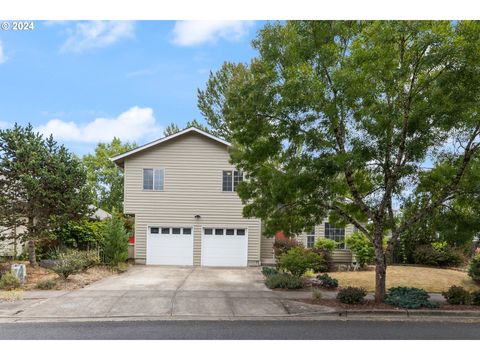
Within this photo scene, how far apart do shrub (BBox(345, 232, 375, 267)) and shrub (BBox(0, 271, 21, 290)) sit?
13813 mm

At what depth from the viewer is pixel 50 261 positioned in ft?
54.4

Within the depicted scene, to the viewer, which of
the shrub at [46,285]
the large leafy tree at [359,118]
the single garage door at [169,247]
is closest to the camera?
the large leafy tree at [359,118]

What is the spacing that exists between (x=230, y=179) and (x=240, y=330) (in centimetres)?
1199

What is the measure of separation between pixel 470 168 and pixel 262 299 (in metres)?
6.23

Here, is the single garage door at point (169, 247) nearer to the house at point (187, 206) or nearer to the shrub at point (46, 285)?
the house at point (187, 206)

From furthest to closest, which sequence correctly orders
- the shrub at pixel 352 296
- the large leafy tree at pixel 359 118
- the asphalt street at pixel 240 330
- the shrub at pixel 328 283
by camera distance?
1. the shrub at pixel 328 283
2. the shrub at pixel 352 296
3. the large leafy tree at pixel 359 118
4. the asphalt street at pixel 240 330

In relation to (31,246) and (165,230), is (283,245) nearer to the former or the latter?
(165,230)

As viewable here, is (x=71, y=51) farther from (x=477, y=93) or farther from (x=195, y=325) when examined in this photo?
(x=477, y=93)

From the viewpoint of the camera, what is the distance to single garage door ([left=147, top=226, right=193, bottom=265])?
19.2m

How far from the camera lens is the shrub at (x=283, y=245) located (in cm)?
1850

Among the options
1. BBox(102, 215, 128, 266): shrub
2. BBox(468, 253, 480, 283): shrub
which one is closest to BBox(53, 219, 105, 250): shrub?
BBox(102, 215, 128, 266): shrub

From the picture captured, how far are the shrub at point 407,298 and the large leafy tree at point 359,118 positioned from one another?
418mm

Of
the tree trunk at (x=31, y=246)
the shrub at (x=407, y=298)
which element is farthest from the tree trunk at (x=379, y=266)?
the tree trunk at (x=31, y=246)

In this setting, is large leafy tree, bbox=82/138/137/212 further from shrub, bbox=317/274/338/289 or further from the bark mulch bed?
the bark mulch bed
